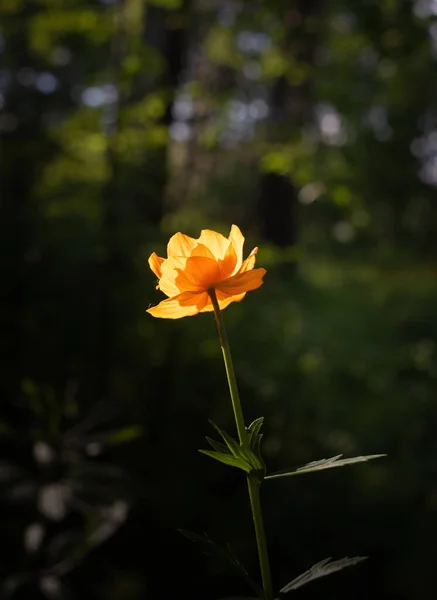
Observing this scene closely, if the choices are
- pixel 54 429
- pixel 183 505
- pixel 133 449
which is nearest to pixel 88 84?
pixel 133 449

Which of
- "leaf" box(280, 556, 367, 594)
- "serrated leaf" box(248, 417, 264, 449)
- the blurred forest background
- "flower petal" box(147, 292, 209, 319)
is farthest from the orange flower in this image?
the blurred forest background

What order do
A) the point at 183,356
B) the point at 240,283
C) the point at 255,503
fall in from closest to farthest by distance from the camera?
the point at 255,503 → the point at 240,283 → the point at 183,356

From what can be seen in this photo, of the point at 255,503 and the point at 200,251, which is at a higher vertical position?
the point at 200,251

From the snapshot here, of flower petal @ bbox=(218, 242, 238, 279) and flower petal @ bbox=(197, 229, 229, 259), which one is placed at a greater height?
flower petal @ bbox=(197, 229, 229, 259)

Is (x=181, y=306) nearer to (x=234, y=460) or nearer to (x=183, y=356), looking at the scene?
(x=234, y=460)

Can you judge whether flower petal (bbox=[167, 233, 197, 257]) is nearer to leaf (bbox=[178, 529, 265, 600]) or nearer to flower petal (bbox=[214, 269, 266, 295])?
flower petal (bbox=[214, 269, 266, 295])

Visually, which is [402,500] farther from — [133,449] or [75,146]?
[75,146]

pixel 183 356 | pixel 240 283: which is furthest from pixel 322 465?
pixel 183 356

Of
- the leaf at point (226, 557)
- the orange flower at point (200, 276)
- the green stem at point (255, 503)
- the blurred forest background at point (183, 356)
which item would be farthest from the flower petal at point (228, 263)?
the blurred forest background at point (183, 356)
